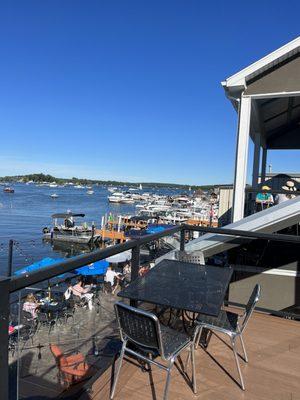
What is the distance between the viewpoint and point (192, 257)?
424 centimetres

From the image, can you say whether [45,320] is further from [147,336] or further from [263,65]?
[263,65]

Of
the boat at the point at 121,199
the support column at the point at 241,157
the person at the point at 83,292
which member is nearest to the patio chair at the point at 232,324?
the support column at the point at 241,157

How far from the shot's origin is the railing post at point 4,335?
1483mm

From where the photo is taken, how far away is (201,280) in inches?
124

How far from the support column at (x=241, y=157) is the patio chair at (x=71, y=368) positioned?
3.64 m

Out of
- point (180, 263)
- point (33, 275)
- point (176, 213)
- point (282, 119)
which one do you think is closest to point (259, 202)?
point (282, 119)

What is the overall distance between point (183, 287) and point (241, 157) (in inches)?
142

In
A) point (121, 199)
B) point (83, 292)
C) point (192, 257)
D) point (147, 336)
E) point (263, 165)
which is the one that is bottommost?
point (83, 292)

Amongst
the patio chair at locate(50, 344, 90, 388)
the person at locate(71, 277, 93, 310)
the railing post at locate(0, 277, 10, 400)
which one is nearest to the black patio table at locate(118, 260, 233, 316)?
the patio chair at locate(50, 344, 90, 388)

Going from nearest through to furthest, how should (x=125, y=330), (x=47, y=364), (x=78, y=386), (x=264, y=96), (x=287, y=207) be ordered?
(x=125, y=330)
(x=78, y=386)
(x=47, y=364)
(x=287, y=207)
(x=264, y=96)

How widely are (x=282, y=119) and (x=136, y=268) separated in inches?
294

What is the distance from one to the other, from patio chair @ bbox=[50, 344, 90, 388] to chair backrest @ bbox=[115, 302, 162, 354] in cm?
79

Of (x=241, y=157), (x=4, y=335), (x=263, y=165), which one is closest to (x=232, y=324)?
(x=4, y=335)

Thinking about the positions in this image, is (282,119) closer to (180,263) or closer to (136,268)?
(180,263)
